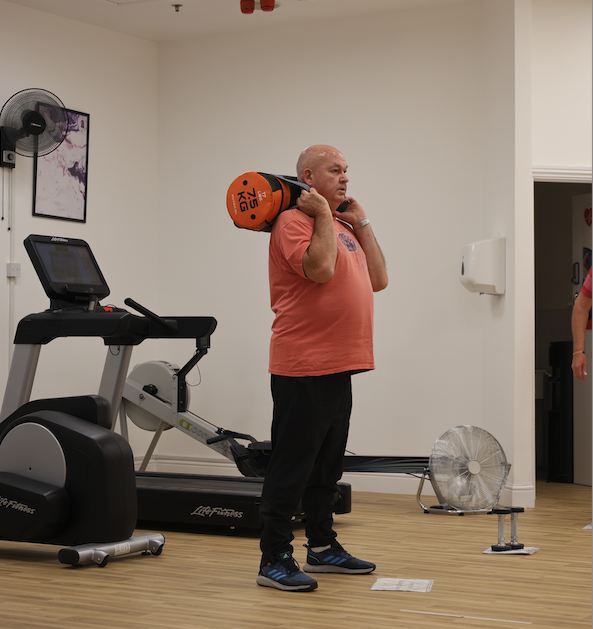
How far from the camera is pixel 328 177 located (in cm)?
306

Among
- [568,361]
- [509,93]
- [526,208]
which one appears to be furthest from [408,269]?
[568,361]

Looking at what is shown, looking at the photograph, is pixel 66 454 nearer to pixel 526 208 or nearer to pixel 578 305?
pixel 578 305

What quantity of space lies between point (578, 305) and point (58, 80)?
3.55 metres

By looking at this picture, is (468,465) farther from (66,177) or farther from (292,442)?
(66,177)

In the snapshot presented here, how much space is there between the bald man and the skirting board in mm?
A: 2304

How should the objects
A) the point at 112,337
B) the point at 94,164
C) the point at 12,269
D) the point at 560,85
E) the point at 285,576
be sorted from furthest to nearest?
the point at 94,164, the point at 12,269, the point at 560,85, the point at 112,337, the point at 285,576

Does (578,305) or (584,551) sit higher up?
(578,305)

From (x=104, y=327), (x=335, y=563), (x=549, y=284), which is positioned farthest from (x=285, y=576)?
(x=549, y=284)

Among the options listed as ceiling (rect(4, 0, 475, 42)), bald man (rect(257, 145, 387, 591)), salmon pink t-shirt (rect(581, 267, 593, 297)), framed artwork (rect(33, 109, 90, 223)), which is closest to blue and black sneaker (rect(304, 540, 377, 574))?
bald man (rect(257, 145, 387, 591))

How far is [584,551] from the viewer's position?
3695mm

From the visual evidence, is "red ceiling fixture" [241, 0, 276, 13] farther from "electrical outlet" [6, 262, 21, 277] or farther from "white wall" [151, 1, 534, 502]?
"electrical outlet" [6, 262, 21, 277]

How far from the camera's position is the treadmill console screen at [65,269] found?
3.73 meters

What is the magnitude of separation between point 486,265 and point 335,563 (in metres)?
2.41

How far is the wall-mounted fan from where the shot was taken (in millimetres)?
4984
